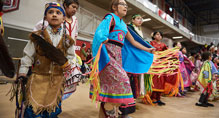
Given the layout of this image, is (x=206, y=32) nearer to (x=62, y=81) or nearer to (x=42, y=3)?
(x=42, y=3)

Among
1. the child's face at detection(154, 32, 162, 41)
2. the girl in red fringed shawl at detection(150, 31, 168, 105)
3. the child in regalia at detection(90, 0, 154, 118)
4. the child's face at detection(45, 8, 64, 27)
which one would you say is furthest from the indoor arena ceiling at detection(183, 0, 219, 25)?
the child's face at detection(45, 8, 64, 27)

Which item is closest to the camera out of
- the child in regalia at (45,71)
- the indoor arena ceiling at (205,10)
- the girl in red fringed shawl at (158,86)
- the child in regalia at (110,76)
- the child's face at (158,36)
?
the child in regalia at (45,71)

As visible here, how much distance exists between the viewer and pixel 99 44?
1.37 metres

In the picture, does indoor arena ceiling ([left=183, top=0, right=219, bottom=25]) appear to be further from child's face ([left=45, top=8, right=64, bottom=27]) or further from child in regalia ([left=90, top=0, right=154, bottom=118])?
child's face ([left=45, top=8, right=64, bottom=27])

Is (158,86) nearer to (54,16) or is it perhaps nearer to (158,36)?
(158,36)

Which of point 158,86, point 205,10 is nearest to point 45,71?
point 158,86

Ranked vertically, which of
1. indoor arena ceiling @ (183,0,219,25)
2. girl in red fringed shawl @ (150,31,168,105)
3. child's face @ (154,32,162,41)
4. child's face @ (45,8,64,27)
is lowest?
girl in red fringed shawl @ (150,31,168,105)

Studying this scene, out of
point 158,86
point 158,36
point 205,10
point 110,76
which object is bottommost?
point 158,86

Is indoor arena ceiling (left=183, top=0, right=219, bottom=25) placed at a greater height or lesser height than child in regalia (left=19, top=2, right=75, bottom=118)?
greater

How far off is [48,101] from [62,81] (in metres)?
0.20

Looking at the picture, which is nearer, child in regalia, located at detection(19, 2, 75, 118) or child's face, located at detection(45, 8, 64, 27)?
child in regalia, located at detection(19, 2, 75, 118)

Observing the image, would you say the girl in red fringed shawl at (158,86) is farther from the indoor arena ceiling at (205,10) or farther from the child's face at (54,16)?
the indoor arena ceiling at (205,10)

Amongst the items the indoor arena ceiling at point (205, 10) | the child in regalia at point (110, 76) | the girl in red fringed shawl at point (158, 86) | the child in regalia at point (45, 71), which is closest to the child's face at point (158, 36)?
the girl in red fringed shawl at point (158, 86)

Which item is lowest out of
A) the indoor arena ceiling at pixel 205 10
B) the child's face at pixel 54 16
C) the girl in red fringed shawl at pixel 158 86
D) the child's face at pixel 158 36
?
the girl in red fringed shawl at pixel 158 86
